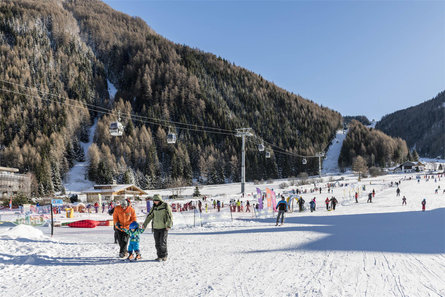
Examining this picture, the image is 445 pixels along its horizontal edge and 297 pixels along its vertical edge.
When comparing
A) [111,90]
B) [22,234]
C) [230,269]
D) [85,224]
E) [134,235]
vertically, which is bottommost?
[85,224]

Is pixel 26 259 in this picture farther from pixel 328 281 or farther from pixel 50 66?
pixel 50 66

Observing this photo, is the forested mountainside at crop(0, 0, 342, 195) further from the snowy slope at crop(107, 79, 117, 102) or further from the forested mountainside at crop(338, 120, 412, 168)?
the forested mountainside at crop(338, 120, 412, 168)

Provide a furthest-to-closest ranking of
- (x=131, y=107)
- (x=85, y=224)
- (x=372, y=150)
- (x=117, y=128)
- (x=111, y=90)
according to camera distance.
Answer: (x=111, y=90)
(x=131, y=107)
(x=372, y=150)
(x=117, y=128)
(x=85, y=224)

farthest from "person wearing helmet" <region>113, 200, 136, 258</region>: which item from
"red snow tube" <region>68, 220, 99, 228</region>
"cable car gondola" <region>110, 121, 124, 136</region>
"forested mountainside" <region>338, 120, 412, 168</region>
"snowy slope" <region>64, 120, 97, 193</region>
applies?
"forested mountainside" <region>338, 120, 412, 168</region>

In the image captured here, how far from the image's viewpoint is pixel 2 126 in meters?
85.7

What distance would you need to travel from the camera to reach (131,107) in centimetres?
11712

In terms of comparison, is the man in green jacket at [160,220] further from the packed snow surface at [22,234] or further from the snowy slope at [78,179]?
the snowy slope at [78,179]

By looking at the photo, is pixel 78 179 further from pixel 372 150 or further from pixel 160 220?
pixel 372 150

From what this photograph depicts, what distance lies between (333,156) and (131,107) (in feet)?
262

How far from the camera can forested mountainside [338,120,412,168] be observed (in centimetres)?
10719

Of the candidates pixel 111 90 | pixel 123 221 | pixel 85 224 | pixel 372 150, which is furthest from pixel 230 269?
pixel 111 90

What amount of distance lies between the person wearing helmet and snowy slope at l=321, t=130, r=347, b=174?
10081cm

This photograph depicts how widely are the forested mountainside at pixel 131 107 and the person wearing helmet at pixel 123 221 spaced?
182ft

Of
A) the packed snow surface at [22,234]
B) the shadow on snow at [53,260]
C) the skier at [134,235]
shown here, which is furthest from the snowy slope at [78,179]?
the skier at [134,235]
